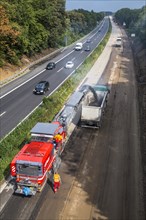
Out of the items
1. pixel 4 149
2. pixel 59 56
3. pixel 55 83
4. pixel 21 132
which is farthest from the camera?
pixel 59 56

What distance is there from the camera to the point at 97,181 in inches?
919

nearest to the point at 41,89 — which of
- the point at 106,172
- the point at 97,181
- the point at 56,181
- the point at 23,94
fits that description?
the point at 23,94

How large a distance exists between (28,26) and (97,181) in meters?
50.6

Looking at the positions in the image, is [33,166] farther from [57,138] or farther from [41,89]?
[41,89]

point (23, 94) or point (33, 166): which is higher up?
point (33, 166)

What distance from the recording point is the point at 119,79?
189 feet

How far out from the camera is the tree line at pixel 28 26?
56656 millimetres

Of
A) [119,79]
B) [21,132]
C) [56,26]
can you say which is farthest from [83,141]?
[56,26]

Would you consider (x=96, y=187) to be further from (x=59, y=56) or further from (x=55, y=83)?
(x=59, y=56)

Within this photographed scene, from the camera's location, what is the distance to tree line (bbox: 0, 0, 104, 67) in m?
56.7

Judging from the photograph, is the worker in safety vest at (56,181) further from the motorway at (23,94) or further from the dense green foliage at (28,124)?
the motorway at (23,94)

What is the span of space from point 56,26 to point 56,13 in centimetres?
578

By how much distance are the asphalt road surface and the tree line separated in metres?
28.3

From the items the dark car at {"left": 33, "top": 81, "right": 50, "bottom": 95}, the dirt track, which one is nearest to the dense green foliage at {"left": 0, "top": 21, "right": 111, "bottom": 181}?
the dark car at {"left": 33, "top": 81, "right": 50, "bottom": 95}
